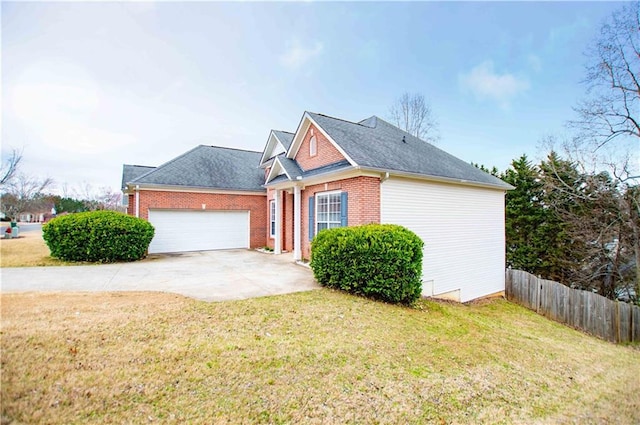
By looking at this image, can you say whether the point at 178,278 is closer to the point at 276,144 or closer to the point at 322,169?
the point at 322,169

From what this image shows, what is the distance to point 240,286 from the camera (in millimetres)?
7547

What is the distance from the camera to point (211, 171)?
635 inches

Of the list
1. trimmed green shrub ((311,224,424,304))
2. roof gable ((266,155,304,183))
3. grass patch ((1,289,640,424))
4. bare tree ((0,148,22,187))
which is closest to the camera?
grass patch ((1,289,640,424))

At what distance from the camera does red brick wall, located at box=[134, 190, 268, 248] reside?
539 inches

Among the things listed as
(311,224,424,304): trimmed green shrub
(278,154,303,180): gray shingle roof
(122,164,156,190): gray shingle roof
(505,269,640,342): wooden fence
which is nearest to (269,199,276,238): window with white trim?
(278,154,303,180): gray shingle roof

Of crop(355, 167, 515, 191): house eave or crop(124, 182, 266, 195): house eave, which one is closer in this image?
crop(355, 167, 515, 191): house eave

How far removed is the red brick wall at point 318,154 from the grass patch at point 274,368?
608 centimetres

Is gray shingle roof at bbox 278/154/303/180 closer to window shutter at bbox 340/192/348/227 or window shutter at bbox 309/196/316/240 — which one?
window shutter at bbox 309/196/316/240

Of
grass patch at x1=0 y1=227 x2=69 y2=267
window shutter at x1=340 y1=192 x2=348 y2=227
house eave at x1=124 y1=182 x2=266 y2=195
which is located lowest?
grass patch at x1=0 y1=227 x2=69 y2=267

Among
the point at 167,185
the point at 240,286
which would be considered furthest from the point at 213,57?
the point at 240,286

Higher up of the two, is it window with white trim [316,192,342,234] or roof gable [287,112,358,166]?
roof gable [287,112,358,166]

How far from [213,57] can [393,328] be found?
1333cm

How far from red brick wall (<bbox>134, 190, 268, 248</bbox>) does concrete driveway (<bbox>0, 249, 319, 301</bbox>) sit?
11.6ft

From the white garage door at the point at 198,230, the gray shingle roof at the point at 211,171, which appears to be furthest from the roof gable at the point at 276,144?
the white garage door at the point at 198,230
